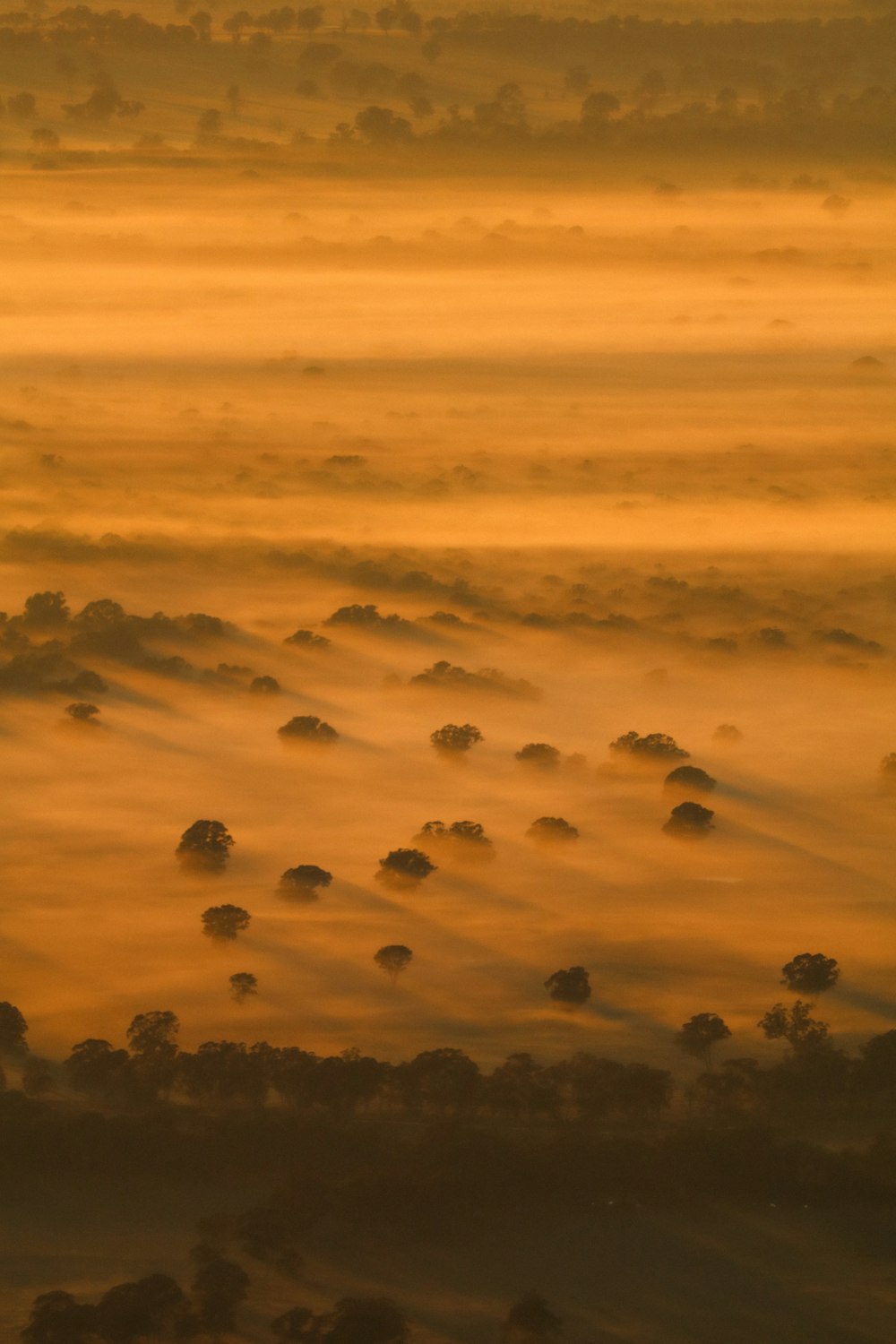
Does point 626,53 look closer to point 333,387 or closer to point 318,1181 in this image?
point 333,387

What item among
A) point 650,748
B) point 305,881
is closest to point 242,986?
point 305,881

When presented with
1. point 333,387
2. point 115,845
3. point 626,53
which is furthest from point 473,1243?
point 626,53

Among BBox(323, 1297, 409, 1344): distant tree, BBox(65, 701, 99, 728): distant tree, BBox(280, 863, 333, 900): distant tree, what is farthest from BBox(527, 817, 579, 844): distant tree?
BBox(323, 1297, 409, 1344): distant tree

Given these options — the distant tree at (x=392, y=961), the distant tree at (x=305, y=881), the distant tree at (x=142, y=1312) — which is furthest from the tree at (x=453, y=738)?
the distant tree at (x=142, y=1312)

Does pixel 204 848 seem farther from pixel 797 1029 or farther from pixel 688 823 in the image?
pixel 797 1029

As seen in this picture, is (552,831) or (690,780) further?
(690,780)

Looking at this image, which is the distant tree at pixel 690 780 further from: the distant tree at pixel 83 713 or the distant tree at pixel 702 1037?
the distant tree at pixel 83 713

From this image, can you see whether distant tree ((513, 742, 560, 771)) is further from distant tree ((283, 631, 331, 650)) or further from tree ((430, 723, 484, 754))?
distant tree ((283, 631, 331, 650))
